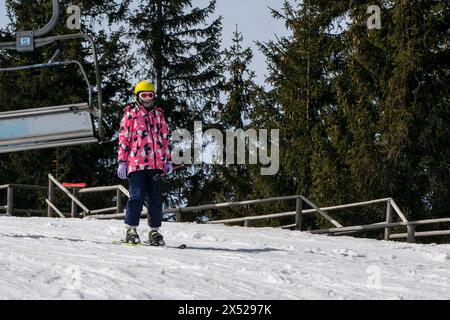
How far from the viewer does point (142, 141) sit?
917 centimetres

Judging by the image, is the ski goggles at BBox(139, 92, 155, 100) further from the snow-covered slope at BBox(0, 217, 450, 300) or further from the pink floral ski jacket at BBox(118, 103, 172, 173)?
the snow-covered slope at BBox(0, 217, 450, 300)

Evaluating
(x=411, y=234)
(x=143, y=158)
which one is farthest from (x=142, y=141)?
(x=411, y=234)

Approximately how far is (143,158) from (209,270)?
2306mm

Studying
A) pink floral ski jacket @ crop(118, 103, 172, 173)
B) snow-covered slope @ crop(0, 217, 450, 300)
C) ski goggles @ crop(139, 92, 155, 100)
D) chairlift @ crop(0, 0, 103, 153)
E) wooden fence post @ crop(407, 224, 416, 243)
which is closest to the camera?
snow-covered slope @ crop(0, 217, 450, 300)

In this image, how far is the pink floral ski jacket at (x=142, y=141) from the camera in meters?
9.13

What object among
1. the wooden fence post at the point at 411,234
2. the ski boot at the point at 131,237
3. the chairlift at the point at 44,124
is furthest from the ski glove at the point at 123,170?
the wooden fence post at the point at 411,234

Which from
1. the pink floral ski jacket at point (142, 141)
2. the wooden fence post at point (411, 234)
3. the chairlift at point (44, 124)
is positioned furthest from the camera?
the wooden fence post at point (411, 234)

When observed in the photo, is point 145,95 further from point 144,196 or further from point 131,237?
point 131,237

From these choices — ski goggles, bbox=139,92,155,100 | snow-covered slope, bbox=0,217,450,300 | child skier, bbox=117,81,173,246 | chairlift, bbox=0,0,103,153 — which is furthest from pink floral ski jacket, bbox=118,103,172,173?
chairlift, bbox=0,0,103,153

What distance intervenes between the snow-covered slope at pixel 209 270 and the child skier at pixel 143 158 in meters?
0.43

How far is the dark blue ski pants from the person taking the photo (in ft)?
30.1

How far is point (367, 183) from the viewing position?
72.7 ft

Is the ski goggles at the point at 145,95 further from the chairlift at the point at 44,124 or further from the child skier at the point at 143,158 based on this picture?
the chairlift at the point at 44,124
